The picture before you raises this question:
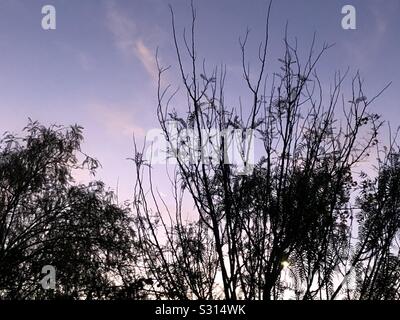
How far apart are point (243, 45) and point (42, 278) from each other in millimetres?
7875

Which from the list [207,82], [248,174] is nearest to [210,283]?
[248,174]

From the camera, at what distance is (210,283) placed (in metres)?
4.81

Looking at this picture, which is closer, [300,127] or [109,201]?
[300,127]

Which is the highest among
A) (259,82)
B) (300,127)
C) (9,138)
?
(9,138)

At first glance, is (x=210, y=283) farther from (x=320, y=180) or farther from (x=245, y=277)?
(x=320, y=180)

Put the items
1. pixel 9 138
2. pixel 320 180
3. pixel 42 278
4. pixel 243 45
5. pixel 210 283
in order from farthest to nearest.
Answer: pixel 9 138 < pixel 42 278 < pixel 210 283 < pixel 243 45 < pixel 320 180

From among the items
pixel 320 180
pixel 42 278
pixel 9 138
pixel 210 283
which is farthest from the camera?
pixel 9 138

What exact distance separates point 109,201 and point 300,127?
24.9 ft

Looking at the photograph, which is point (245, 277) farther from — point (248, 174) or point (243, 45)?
point (243, 45)

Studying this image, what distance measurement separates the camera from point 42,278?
32.8 ft

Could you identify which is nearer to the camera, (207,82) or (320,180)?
(320,180)

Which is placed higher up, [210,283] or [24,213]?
[24,213]

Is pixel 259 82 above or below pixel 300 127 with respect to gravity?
above

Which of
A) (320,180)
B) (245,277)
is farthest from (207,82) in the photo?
(245,277)
